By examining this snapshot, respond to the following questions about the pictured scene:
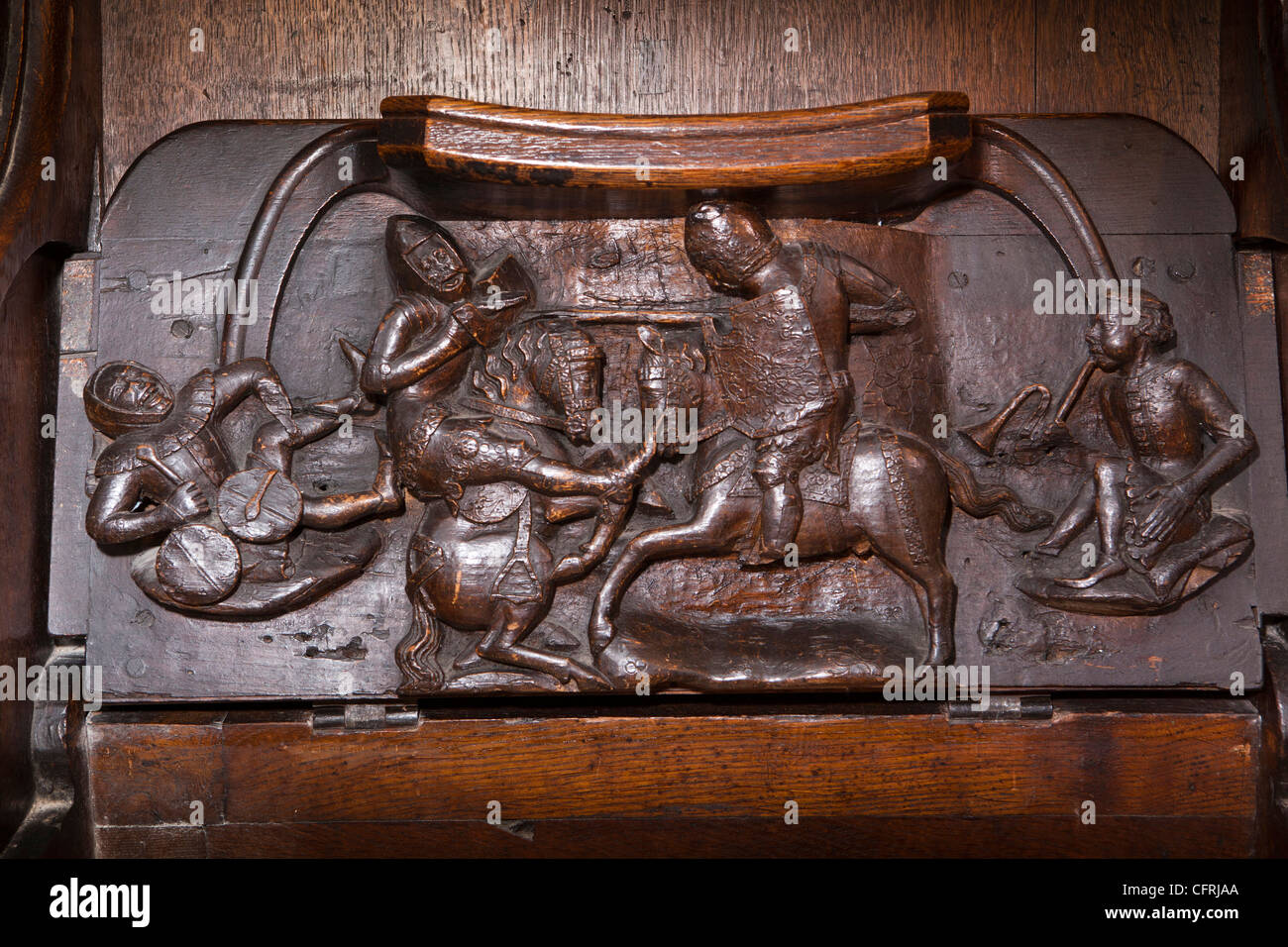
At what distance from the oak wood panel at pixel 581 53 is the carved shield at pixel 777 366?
643 millimetres

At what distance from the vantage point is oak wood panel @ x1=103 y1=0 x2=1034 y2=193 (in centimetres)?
260

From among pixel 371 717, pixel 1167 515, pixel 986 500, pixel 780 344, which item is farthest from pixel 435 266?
pixel 1167 515

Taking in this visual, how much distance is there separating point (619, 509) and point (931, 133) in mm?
1018

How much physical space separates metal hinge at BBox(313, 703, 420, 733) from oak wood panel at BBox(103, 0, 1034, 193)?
144cm

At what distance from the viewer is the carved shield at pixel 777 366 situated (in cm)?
227

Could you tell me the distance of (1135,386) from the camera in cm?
A: 232

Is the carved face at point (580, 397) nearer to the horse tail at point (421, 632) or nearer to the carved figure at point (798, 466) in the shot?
the carved figure at point (798, 466)

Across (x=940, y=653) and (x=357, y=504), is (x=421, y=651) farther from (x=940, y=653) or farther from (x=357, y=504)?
(x=940, y=653)

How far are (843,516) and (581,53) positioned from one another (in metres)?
1.32

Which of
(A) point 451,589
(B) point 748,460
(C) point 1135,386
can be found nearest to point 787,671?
(B) point 748,460

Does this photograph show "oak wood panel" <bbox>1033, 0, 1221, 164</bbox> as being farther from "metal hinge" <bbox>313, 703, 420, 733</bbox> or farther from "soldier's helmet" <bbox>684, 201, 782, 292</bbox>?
"metal hinge" <bbox>313, 703, 420, 733</bbox>

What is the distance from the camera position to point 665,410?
7.55 ft

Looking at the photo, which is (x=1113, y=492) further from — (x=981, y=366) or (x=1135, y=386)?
(x=981, y=366)

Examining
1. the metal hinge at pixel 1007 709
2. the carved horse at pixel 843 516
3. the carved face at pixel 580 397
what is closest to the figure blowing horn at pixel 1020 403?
the carved horse at pixel 843 516
